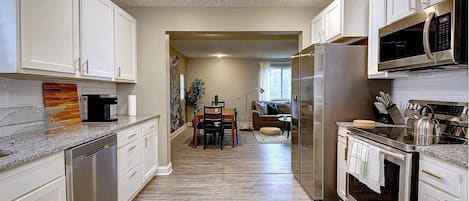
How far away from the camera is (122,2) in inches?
154

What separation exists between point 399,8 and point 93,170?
2.66 metres

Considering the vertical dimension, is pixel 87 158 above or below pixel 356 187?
above

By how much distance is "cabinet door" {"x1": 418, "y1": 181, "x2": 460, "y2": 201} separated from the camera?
5.23ft

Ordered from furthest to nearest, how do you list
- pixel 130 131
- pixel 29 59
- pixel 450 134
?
pixel 130 131 → pixel 450 134 → pixel 29 59

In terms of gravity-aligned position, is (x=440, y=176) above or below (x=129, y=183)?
above

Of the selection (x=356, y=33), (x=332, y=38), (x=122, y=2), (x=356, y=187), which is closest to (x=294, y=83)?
(x=332, y=38)

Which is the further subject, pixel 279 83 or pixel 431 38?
pixel 279 83

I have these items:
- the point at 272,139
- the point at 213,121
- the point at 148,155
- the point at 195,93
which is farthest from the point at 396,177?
the point at 195,93

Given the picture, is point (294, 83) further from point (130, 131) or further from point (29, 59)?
point (29, 59)

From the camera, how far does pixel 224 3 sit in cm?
393

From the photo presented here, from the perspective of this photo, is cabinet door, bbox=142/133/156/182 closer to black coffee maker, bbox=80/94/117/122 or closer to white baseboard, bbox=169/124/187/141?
black coffee maker, bbox=80/94/117/122

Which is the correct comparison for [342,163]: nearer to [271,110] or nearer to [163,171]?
[163,171]

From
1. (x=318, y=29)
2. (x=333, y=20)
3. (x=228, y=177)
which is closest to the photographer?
(x=333, y=20)

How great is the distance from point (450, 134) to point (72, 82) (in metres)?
3.39
